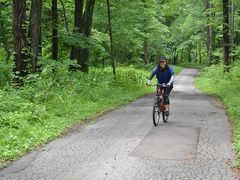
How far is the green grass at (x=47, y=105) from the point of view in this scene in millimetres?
9359

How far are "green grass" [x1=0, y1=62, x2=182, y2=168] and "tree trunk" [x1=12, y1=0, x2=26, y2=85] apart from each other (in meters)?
0.62

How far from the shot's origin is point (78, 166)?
24.5 feet

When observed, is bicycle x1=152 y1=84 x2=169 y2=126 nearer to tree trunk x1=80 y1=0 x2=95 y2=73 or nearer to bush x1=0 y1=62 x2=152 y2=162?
bush x1=0 y1=62 x2=152 y2=162

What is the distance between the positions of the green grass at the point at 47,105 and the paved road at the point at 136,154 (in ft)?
1.87

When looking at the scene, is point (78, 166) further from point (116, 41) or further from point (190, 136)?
point (116, 41)

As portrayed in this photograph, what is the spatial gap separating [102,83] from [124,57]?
1028 inches

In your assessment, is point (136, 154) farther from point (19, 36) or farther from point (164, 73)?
point (19, 36)

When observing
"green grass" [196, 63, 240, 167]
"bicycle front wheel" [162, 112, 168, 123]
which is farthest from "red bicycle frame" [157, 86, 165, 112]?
"green grass" [196, 63, 240, 167]

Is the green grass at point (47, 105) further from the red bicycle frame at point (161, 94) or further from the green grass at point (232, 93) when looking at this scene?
the green grass at point (232, 93)

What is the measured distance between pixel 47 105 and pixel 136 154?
19.8 ft

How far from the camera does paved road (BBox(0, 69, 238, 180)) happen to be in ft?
23.0

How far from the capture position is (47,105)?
13492 mm

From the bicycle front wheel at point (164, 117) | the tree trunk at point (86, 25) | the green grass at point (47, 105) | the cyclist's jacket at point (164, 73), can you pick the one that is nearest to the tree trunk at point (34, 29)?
the green grass at point (47, 105)

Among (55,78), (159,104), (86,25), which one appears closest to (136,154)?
(159,104)
